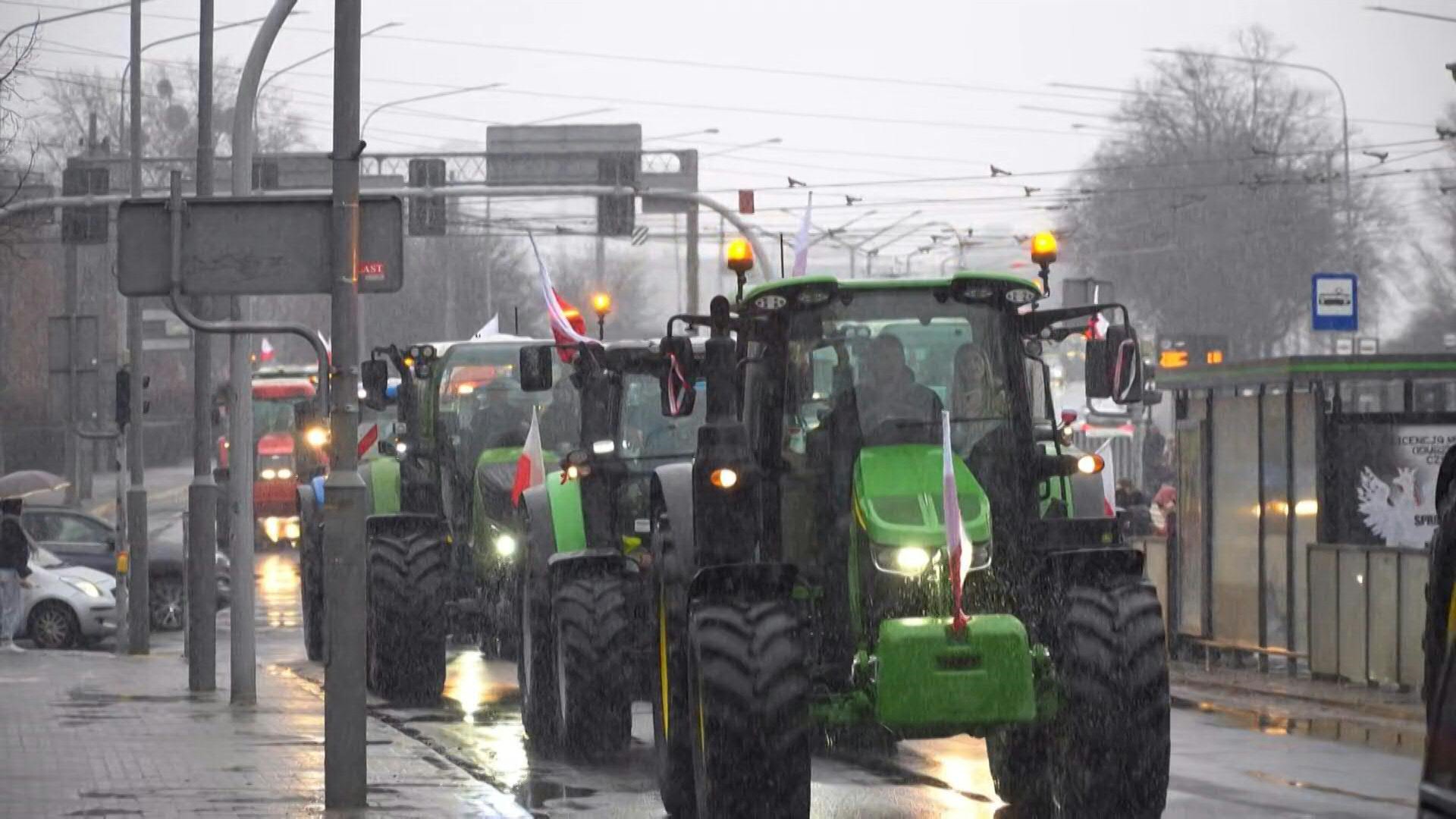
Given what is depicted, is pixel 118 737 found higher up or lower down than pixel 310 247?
lower down

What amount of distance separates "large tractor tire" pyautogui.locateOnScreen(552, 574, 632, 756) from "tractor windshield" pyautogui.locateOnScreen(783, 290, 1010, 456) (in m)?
3.26

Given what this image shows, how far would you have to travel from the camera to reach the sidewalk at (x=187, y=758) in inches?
448

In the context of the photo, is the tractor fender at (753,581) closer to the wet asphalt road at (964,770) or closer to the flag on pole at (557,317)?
the wet asphalt road at (964,770)

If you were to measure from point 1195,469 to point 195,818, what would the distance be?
39.1 ft

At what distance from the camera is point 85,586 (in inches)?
1011

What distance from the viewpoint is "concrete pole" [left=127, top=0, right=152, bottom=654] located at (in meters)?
22.9

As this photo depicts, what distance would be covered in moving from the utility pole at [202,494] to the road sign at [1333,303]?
12281 millimetres

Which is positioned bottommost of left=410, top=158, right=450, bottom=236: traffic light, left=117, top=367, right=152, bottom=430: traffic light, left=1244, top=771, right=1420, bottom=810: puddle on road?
left=1244, top=771, right=1420, bottom=810: puddle on road

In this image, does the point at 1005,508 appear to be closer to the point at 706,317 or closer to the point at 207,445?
the point at 706,317

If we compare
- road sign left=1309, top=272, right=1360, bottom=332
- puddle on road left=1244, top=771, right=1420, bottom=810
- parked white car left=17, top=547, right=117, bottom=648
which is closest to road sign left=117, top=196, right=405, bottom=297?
puddle on road left=1244, top=771, right=1420, bottom=810

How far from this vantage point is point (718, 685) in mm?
9414

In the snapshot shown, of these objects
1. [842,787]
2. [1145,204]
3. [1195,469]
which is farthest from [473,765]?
[1145,204]

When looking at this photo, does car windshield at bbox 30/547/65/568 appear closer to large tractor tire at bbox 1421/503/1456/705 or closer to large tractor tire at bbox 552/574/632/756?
large tractor tire at bbox 552/574/632/756

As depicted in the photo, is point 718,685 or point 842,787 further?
point 842,787
